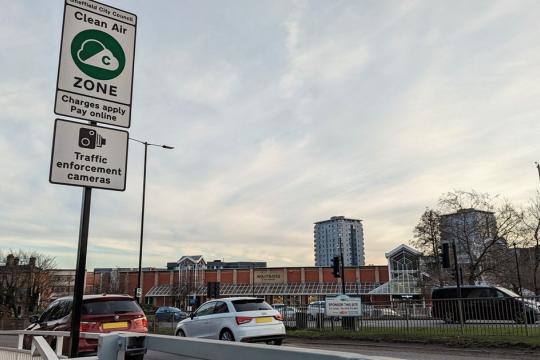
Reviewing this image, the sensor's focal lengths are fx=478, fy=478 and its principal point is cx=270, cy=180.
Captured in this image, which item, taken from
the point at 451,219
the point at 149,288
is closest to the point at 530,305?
the point at 451,219

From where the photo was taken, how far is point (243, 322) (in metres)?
13.3

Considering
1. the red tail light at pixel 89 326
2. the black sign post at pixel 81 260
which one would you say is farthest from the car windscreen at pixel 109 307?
the black sign post at pixel 81 260

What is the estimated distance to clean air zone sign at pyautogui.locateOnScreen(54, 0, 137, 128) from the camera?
3977 millimetres

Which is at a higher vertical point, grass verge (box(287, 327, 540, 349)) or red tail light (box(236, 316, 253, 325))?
red tail light (box(236, 316, 253, 325))

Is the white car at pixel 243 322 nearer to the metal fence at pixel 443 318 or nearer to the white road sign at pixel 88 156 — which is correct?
the metal fence at pixel 443 318

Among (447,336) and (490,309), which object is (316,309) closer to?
(447,336)

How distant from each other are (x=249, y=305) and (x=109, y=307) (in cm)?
426

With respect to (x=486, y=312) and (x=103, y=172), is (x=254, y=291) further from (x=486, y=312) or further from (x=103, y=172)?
(x=103, y=172)

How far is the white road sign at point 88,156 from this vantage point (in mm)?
3760

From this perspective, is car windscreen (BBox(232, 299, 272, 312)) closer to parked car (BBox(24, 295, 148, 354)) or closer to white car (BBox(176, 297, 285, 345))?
white car (BBox(176, 297, 285, 345))

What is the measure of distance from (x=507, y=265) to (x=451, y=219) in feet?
21.6

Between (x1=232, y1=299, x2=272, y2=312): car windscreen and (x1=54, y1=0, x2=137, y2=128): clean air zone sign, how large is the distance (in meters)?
10.3

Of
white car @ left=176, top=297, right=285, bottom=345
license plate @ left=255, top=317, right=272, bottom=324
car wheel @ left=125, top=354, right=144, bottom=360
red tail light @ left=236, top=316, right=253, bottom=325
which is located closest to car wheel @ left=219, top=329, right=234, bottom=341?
white car @ left=176, top=297, right=285, bottom=345

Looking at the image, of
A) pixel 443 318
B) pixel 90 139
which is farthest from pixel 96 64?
pixel 443 318
